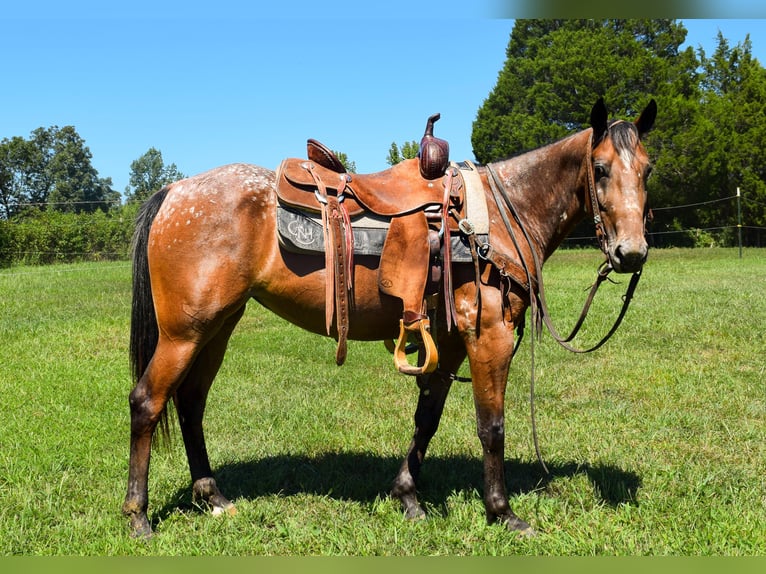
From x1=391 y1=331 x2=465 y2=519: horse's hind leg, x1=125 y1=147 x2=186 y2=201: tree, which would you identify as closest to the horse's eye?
x1=391 y1=331 x2=465 y2=519: horse's hind leg

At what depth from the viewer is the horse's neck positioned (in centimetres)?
344

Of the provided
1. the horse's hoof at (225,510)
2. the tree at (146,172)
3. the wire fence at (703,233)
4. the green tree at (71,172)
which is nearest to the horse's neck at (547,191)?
the horse's hoof at (225,510)

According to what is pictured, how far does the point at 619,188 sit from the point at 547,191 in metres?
0.44

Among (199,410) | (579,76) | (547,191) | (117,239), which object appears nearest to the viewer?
(547,191)

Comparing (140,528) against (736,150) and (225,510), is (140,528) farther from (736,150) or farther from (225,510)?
(736,150)

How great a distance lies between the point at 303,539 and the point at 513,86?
107ft

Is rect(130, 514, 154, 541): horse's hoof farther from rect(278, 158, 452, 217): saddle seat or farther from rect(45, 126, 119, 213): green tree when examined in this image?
rect(45, 126, 119, 213): green tree

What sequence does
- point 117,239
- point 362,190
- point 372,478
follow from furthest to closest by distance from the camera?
point 117,239 → point 372,478 → point 362,190

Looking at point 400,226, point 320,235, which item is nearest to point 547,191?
point 400,226

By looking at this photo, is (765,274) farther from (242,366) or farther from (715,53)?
(715,53)

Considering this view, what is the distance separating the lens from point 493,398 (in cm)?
332

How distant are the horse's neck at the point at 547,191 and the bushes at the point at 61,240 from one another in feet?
70.0

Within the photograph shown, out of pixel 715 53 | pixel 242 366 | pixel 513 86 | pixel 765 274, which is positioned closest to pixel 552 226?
pixel 242 366

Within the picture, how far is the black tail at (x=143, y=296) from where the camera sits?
3.52m
